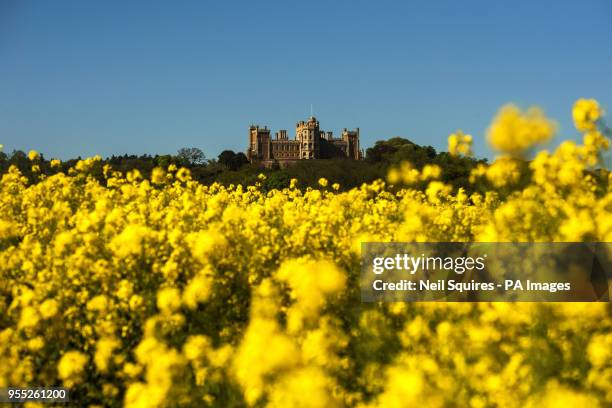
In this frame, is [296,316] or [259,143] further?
Answer: [259,143]

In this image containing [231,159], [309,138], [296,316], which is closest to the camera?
[296,316]

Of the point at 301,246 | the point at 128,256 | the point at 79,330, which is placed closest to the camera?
the point at 79,330

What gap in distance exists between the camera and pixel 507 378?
325cm

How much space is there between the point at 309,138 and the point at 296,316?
121746 millimetres

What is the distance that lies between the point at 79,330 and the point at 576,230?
326 centimetres

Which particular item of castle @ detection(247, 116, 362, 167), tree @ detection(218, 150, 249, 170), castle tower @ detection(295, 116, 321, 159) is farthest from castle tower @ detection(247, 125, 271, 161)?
tree @ detection(218, 150, 249, 170)

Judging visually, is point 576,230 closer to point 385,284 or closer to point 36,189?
point 385,284

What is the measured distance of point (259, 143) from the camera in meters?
126

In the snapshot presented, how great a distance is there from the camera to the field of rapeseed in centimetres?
311

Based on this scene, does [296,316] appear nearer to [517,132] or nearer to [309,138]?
[517,132]

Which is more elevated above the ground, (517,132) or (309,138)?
(309,138)

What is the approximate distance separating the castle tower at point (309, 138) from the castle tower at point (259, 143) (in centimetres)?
640

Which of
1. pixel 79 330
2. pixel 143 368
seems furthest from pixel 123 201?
pixel 143 368

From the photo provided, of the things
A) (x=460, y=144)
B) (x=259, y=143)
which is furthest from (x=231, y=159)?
(x=460, y=144)
